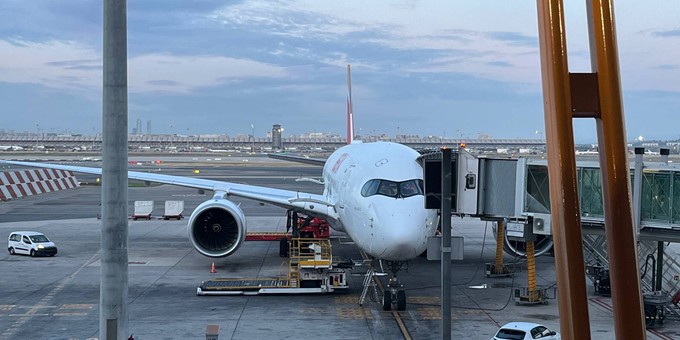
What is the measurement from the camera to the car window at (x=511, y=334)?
14.9 m

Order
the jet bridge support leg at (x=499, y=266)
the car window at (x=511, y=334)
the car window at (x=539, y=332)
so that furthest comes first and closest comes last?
the jet bridge support leg at (x=499, y=266) < the car window at (x=539, y=332) < the car window at (x=511, y=334)

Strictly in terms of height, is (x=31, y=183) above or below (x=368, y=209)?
above

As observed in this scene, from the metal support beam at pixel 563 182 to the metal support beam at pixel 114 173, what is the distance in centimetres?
598

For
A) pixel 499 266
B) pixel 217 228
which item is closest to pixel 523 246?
pixel 499 266

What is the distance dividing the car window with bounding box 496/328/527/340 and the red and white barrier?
47.2m

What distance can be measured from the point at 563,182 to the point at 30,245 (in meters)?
27.6

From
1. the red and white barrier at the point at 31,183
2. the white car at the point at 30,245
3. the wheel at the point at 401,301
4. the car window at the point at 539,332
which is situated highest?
the red and white barrier at the point at 31,183

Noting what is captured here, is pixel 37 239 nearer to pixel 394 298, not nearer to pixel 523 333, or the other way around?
pixel 394 298

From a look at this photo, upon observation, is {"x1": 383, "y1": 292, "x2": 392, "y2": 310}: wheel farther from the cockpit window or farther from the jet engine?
the jet engine

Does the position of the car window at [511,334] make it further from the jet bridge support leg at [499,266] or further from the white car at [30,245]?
the white car at [30,245]

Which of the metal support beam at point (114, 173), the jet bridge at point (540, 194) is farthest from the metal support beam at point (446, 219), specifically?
the metal support beam at point (114, 173)

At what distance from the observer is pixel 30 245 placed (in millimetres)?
28266

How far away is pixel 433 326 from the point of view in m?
17.2

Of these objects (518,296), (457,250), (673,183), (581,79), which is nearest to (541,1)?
(581,79)
